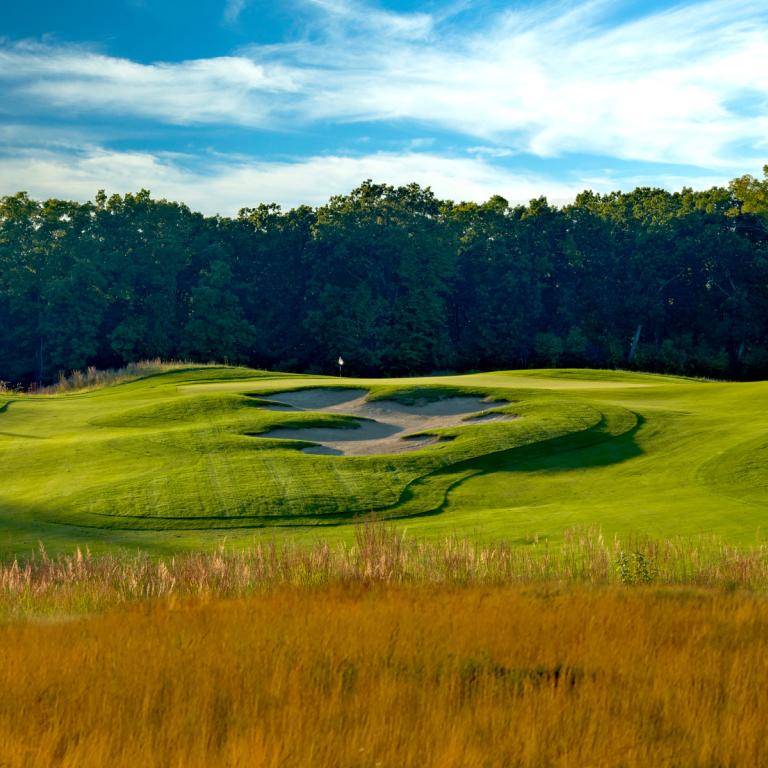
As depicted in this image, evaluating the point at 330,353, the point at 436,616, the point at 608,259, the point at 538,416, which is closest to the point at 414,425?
the point at 538,416

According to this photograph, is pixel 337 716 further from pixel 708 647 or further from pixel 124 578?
pixel 124 578

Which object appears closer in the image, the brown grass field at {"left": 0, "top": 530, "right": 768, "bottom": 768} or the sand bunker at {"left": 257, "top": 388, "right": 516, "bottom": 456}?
the brown grass field at {"left": 0, "top": 530, "right": 768, "bottom": 768}

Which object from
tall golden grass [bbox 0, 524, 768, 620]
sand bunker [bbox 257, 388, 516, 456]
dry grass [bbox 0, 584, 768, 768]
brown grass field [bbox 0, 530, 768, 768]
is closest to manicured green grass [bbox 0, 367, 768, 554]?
sand bunker [bbox 257, 388, 516, 456]

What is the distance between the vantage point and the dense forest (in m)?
74.2

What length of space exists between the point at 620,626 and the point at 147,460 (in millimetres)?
17173

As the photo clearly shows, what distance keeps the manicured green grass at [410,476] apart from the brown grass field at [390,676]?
6.80 metres

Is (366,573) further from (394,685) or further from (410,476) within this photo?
(410,476)

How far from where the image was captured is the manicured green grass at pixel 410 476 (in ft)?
54.5

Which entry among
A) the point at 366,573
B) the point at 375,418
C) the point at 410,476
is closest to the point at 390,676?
the point at 366,573

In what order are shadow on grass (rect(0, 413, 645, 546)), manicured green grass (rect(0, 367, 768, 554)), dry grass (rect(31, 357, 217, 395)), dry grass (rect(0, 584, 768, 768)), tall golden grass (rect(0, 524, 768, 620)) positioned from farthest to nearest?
dry grass (rect(31, 357, 217, 395)) < shadow on grass (rect(0, 413, 645, 546)) < manicured green grass (rect(0, 367, 768, 554)) < tall golden grass (rect(0, 524, 768, 620)) < dry grass (rect(0, 584, 768, 768))

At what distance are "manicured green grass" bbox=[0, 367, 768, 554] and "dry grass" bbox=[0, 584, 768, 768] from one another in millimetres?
7538

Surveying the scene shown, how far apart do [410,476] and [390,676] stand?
47.3 ft

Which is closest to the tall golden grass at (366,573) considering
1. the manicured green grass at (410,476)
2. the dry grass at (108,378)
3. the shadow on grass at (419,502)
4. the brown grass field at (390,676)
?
the brown grass field at (390,676)

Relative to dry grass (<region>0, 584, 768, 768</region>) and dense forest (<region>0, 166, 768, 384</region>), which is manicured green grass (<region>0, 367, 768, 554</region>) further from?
dense forest (<region>0, 166, 768, 384</region>)
